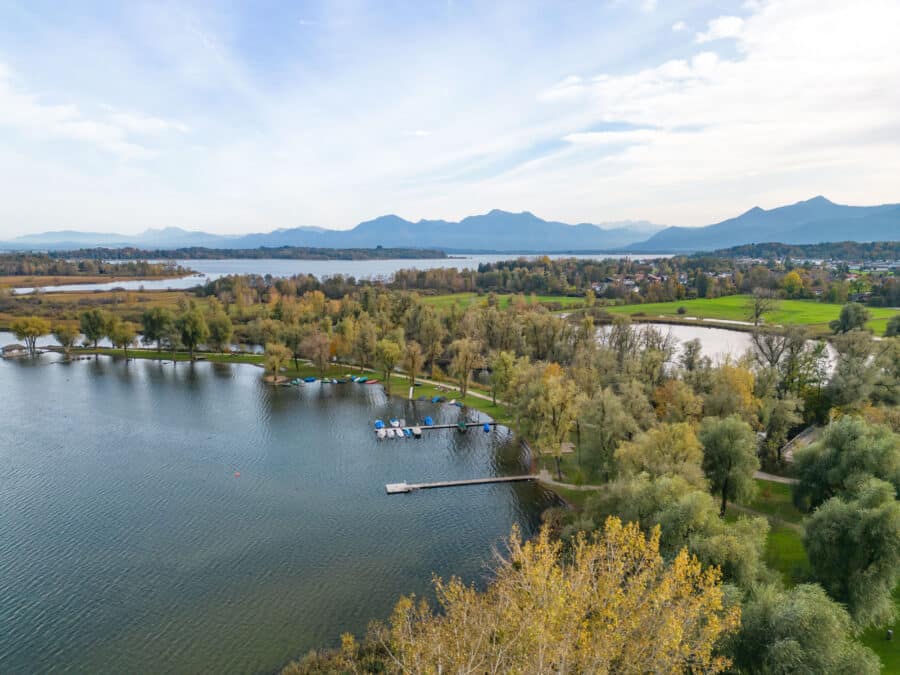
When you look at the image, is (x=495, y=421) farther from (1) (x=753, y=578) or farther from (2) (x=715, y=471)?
(1) (x=753, y=578)

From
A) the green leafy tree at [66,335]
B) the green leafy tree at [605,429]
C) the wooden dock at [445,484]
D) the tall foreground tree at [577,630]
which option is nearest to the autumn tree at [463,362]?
the wooden dock at [445,484]

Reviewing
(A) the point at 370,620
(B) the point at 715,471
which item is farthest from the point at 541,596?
(B) the point at 715,471

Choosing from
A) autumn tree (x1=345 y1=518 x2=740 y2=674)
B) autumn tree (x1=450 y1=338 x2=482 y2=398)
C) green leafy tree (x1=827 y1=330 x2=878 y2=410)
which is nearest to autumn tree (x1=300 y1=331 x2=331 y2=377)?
autumn tree (x1=450 y1=338 x2=482 y2=398)

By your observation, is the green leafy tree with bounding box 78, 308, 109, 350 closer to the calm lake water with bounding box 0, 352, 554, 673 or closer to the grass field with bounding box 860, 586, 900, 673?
the calm lake water with bounding box 0, 352, 554, 673

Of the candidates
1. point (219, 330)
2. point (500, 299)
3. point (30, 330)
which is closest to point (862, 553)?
point (219, 330)

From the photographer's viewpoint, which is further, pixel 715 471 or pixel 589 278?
pixel 589 278

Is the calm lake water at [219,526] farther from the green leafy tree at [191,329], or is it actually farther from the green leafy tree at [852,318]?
the green leafy tree at [852,318]

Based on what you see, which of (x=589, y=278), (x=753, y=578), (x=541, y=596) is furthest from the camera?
(x=589, y=278)
